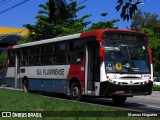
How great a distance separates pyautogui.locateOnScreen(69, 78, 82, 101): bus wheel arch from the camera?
58.3ft

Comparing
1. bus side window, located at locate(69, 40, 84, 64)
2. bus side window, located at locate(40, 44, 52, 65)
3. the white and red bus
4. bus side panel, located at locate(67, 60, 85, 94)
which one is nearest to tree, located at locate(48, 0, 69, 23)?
the white and red bus

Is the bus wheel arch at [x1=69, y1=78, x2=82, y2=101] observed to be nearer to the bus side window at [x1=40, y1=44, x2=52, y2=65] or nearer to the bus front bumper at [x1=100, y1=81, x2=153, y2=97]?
the bus front bumper at [x1=100, y1=81, x2=153, y2=97]

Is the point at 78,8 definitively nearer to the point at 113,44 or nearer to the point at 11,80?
the point at 11,80

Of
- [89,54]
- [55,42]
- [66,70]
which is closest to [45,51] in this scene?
[55,42]

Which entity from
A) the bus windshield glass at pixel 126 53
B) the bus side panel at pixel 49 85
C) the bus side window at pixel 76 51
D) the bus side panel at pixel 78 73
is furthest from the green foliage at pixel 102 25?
the bus windshield glass at pixel 126 53

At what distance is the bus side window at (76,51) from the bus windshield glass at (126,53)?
5.20 ft

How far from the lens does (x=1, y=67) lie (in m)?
49.2

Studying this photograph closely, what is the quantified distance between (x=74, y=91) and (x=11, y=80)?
28.3 ft

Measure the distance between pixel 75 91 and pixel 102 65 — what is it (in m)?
2.55

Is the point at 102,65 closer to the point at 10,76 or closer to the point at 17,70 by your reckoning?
the point at 17,70

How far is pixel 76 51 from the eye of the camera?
59.6 ft

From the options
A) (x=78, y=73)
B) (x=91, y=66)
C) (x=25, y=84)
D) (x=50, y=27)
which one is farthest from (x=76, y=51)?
(x=50, y=27)

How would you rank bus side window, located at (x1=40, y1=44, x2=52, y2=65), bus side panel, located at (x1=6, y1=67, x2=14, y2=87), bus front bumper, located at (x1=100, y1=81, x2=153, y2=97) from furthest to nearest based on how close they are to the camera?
bus side panel, located at (x1=6, y1=67, x2=14, y2=87) → bus side window, located at (x1=40, y1=44, x2=52, y2=65) → bus front bumper, located at (x1=100, y1=81, x2=153, y2=97)

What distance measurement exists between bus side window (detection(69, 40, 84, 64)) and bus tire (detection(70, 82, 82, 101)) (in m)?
1.01
